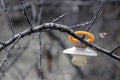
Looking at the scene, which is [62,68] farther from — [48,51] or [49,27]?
[49,27]

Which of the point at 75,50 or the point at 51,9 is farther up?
the point at 75,50

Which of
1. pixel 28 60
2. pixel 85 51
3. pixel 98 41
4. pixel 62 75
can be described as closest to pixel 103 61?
pixel 98 41

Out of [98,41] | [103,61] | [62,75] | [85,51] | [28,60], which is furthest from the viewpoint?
[28,60]

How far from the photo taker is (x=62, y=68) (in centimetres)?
575

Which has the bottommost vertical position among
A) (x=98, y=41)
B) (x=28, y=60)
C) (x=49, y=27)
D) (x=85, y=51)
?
(x=28, y=60)

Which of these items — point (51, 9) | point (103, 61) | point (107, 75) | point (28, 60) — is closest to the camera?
point (107, 75)

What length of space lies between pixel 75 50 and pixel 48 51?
8.76ft

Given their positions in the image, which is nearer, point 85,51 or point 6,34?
point 85,51

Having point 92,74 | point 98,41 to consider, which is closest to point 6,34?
point 98,41

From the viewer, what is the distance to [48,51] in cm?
438

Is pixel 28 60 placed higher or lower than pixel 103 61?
lower

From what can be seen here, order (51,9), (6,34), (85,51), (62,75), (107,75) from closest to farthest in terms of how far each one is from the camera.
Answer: (85,51), (107,75), (62,75), (51,9), (6,34)

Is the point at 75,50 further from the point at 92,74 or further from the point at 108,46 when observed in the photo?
the point at 108,46

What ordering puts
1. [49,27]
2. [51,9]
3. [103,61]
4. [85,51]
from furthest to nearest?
[51,9] → [103,61] → [85,51] → [49,27]
